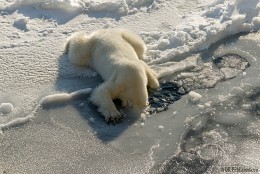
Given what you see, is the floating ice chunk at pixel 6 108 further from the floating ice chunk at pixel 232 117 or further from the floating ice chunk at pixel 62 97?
the floating ice chunk at pixel 232 117

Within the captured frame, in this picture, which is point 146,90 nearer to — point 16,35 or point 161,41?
point 161,41

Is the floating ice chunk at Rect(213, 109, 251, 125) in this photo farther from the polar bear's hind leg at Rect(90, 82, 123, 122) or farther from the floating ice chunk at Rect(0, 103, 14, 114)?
the floating ice chunk at Rect(0, 103, 14, 114)

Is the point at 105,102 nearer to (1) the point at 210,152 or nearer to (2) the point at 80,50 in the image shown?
(2) the point at 80,50

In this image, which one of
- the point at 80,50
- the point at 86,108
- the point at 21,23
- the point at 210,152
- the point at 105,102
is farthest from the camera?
the point at 21,23

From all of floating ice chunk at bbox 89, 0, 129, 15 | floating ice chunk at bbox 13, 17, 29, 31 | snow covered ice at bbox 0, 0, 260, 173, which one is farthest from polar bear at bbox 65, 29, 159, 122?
floating ice chunk at bbox 89, 0, 129, 15

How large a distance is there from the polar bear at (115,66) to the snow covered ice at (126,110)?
5.5 inches

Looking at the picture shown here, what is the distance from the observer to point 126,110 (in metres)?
5.23

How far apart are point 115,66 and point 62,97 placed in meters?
0.73

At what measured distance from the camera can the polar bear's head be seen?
5938 millimetres

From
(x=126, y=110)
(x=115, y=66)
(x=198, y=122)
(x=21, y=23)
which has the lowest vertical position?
(x=21, y=23)

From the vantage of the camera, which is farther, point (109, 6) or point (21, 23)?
point (109, 6)

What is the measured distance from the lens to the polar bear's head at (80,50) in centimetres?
594

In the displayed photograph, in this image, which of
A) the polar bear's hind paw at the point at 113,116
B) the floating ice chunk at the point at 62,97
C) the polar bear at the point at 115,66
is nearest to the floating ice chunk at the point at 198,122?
the polar bear at the point at 115,66

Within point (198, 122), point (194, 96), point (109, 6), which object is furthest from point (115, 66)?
point (109, 6)
